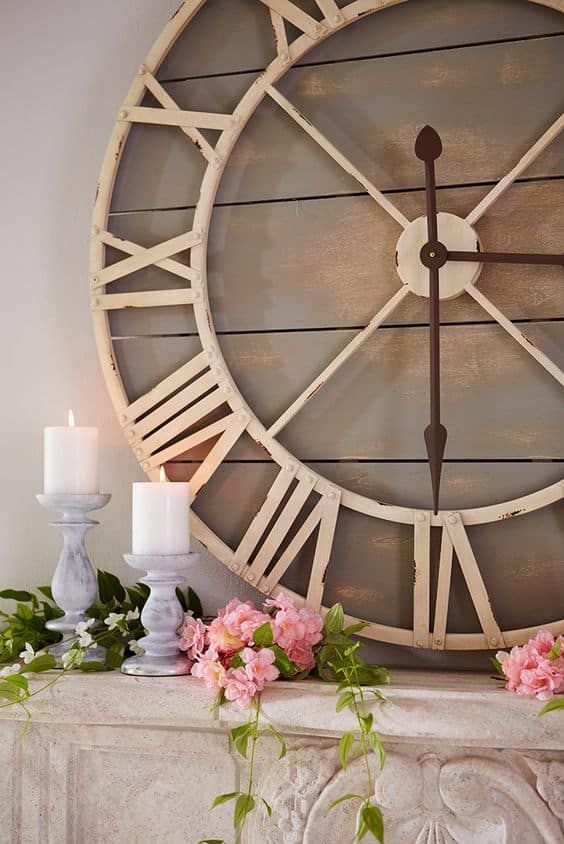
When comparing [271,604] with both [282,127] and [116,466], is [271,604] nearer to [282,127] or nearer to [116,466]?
[116,466]

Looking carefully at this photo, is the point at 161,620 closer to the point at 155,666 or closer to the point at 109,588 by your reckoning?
the point at 155,666

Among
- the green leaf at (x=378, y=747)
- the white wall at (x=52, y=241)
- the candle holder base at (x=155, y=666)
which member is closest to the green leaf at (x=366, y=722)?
the green leaf at (x=378, y=747)

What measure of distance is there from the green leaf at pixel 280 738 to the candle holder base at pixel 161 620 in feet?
0.41

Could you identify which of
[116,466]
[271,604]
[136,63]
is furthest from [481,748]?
[136,63]

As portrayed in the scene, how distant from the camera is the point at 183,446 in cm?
109

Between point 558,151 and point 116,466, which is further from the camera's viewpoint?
point 116,466

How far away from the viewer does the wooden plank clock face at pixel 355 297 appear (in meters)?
1.00

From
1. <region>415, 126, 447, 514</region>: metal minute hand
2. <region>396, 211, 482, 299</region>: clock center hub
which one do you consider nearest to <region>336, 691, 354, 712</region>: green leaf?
<region>415, 126, 447, 514</region>: metal minute hand

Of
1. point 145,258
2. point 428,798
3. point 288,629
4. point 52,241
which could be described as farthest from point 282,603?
point 52,241

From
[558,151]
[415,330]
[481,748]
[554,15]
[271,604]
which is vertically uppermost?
[554,15]

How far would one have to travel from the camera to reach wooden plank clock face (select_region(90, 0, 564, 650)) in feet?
3.29

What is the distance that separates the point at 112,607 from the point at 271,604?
238 mm

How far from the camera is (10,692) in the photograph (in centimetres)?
95

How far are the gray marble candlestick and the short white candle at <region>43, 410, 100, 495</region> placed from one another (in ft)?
0.05
